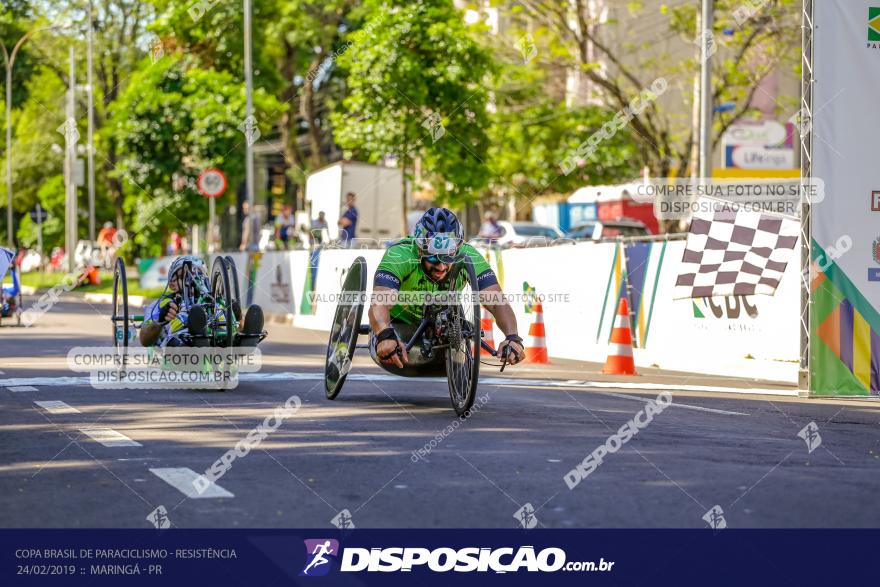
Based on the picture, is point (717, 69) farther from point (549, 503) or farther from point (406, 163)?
point (549, 503)

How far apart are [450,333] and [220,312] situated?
3102 mm

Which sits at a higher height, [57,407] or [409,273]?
[409,273]

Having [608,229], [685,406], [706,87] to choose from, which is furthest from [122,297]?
[608,229]

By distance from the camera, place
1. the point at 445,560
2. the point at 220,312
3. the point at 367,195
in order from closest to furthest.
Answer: the point at 445,560
the point at 220,312
the point at 367,195

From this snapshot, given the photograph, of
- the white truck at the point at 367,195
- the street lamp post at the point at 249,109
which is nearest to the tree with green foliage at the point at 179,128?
the street lamp post at the point at 249,109

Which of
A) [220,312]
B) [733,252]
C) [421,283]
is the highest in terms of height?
[733,252]

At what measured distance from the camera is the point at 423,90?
108 ft

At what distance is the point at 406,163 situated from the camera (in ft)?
117

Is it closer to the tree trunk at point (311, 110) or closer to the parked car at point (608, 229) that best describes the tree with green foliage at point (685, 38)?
the parked car at point (608, 229)

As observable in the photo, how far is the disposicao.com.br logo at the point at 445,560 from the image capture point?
5.60m

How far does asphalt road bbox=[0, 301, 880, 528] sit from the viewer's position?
255 inches

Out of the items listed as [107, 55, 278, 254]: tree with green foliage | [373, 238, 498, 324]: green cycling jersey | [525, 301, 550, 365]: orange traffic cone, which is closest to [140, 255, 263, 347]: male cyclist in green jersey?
[373, 238, 498, 324]: green cycling jersey

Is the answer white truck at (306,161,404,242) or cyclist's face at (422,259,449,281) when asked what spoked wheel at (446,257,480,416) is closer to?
cyclist's face at (422,259,449,281)

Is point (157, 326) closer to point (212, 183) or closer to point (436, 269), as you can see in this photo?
point (436, 269)
